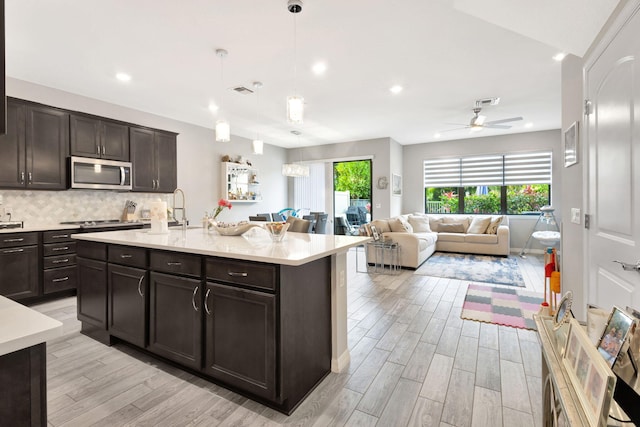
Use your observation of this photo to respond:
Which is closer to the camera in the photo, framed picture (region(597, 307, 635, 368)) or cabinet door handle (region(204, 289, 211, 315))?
framed picture (region(597, 307, 635, 368))

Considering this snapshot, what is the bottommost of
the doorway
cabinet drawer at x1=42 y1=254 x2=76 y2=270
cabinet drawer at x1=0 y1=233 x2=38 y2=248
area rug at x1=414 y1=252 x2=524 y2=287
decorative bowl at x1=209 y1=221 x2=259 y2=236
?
area rug at x1=414 y1=252 x2=524 y2=287

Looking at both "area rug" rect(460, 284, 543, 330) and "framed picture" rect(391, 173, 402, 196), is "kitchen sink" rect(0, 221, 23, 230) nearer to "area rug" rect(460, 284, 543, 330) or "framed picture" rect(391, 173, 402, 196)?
"area rug" rect(460, 284, 543, 330)

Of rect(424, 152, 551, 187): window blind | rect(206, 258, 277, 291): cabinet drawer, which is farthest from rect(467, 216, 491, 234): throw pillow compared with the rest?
rect(206, 258, 277, 291): cabinet drawer

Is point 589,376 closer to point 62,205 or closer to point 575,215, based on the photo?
point 575,215

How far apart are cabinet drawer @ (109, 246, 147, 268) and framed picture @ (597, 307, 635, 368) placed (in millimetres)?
2489

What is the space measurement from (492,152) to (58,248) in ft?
27.4

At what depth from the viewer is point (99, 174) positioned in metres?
4.35

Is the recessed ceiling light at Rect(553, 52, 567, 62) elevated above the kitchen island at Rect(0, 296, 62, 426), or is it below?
above

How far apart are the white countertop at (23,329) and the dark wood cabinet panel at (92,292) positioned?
1.92 metres

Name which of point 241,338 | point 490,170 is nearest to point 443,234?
point 490,170

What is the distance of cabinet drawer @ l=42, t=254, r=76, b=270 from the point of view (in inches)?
148

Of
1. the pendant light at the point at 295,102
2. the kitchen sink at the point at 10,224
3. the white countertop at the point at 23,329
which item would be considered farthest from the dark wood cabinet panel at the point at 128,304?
the kitchen sink at the point at 10,224

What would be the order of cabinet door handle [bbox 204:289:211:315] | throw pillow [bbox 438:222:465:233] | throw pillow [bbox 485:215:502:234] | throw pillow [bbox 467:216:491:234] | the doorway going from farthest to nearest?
the doorway, throw pillow [bbox 438:222:465:233], throw pillow [bbox 467:216:491:234], throw pillow [bbox 485:215:502:234], cabinet door handle [bbox 204:289:211:315]

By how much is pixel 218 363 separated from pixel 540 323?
1729 millimetres
